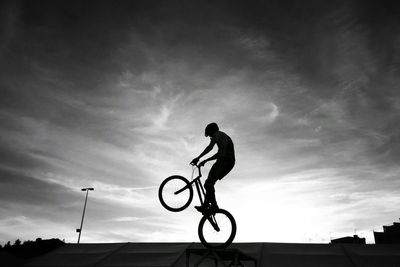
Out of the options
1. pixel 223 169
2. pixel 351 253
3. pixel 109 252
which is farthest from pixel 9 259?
pixel 351 253

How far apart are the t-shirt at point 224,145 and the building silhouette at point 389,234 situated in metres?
74.3

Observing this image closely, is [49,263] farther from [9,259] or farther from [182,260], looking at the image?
[182,260]

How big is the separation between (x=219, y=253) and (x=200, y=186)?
203cm

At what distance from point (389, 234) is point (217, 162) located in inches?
3056

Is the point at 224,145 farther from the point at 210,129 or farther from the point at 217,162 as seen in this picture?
the point at 210,129

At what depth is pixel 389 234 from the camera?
6838 centimetres

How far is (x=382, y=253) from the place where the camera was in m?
10.8

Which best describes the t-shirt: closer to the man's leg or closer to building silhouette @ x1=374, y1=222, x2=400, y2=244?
the man's leg

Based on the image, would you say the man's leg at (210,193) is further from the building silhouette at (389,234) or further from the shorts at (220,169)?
the building silhouette at (389,234)

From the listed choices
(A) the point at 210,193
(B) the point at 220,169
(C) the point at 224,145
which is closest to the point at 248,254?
(A) the point at 210,193

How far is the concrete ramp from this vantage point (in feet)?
34.6

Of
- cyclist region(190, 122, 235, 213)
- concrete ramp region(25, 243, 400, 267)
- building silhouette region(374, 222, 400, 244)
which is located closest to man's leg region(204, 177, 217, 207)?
cyclist region(190, 122, 235, 213)

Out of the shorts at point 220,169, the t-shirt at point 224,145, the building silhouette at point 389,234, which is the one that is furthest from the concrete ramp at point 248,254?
the building silhouette at point 389,234

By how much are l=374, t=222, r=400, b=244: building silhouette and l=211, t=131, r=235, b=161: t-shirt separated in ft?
244
